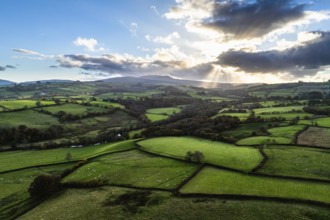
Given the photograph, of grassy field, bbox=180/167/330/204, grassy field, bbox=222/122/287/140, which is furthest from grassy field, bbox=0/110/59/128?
grassy field, bbox=180/167/330/204

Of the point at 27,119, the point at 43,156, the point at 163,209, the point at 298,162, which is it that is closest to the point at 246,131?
the point at 298,162

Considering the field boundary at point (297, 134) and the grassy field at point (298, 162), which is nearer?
the grassy field at point (298, 162)

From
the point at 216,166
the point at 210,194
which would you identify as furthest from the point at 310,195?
the point at 216,166

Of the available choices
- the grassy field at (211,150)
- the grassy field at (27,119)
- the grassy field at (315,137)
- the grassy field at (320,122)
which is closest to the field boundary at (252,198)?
the grassy field at (211,150)

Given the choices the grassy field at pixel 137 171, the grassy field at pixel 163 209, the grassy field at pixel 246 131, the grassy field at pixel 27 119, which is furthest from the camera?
the grassy field at pixel 27 119

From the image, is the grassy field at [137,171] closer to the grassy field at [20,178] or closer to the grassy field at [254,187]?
the grassy field at [254,187]

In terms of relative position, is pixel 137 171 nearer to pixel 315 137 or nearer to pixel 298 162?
pixel 298 162
